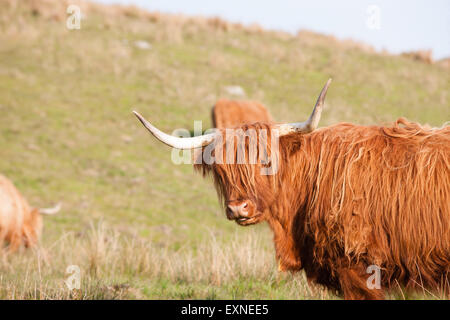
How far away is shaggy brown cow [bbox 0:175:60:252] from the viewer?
709 centimetres

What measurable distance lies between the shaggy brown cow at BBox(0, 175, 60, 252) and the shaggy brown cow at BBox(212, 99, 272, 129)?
586cm

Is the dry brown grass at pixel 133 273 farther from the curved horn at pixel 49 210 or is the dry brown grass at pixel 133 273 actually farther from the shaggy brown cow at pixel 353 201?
the curved horn at pixel 49 210

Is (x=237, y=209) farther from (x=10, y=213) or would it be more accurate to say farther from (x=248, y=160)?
(x=10, y=213)

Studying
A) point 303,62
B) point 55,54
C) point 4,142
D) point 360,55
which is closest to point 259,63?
point 303,62

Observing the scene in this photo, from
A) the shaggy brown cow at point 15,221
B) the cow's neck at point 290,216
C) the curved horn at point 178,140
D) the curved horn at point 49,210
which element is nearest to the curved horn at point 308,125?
the cow's neck at point 290,216

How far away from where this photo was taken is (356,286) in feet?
9.18

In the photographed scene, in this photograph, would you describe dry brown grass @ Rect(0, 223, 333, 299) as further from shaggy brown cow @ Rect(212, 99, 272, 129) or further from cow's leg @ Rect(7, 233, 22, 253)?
shaggy brown cow @ Rect(212, 99, 272, 129)

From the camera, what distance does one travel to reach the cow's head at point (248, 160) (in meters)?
2.98

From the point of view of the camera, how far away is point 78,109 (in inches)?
518

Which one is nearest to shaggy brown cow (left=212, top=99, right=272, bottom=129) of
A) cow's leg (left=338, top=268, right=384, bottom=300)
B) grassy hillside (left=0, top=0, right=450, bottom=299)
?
grassy hillside (left=0, top=0, right=450, bottom=299)

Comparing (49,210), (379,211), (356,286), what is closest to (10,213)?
(49,210)

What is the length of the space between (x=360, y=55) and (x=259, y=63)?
4.97m

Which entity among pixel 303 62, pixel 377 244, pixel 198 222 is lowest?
pixel 198 222

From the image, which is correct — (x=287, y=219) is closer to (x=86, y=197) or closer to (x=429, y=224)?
(x=429, y=224)
